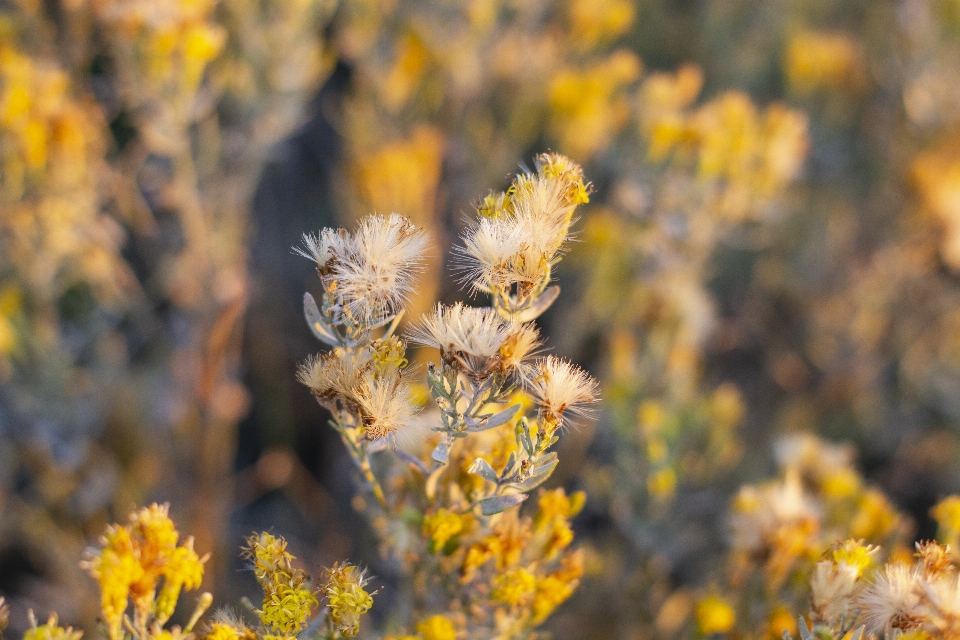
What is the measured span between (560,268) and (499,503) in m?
A: 2.42

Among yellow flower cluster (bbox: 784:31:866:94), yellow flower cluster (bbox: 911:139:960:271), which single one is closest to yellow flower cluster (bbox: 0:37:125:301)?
yellow flower cluster (bbox: 784:31:866:94)

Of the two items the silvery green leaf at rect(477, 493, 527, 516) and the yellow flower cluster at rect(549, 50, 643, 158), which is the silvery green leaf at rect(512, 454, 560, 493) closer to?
the silvery green leaf at rect(477, 493, 527, 516)

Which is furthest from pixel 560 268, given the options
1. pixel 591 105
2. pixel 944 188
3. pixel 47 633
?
pixel 47 633

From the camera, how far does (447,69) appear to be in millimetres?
3254

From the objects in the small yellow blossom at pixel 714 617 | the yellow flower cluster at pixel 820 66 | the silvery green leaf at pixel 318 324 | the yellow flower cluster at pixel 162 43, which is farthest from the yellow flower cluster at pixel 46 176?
the yellow flower cluster at pixel 820 66

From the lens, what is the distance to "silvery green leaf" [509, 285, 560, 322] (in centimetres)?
135

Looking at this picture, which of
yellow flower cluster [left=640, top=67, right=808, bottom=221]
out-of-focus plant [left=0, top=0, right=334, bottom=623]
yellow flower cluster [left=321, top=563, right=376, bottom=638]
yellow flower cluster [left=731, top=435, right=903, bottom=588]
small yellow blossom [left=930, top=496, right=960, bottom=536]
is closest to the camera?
yellow flower cluster [left=321, top=563, right=376, bottom=638]

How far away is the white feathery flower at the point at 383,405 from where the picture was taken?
127 centimetres

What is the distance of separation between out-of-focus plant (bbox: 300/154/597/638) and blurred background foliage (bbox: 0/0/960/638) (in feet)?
2.49

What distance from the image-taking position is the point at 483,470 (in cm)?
133

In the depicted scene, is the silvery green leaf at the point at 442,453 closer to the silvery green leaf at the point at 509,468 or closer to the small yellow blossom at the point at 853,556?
the silvery green leaf at the point at 509,468

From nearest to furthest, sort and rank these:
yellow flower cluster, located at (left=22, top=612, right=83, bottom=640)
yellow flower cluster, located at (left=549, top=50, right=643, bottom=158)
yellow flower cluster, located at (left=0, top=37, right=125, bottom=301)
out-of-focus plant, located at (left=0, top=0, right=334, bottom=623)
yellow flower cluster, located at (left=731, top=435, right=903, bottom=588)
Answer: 1. yellow flower cluster, located at (left=22, top=612, right=83, bottom=640)
2. yellow flower cluster, located at (left=731, top=435, right=903, bottom=588)
3. yellow flower cluster, located at (left=0, top=37, right=125, bottom=301)
4. out-of-focus plant, located at (left=0, top=0, right=334, bottom=623)
5. yellow flower cluster, located at (left=549, top=50, right=643, bottom=158)

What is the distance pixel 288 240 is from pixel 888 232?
126 inches

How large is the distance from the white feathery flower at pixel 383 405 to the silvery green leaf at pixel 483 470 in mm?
150
